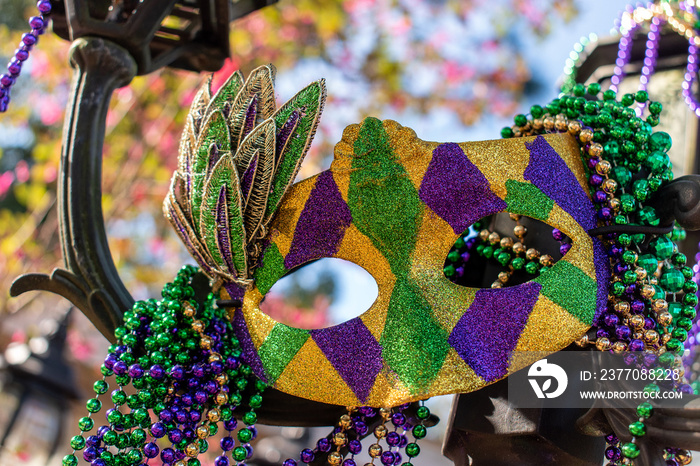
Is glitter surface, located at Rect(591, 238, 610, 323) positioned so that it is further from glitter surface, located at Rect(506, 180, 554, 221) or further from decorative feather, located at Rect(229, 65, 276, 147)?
decorative feather, located at Rect(229, 65, 276, 147)

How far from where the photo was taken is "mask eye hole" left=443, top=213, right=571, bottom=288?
42.5 inches

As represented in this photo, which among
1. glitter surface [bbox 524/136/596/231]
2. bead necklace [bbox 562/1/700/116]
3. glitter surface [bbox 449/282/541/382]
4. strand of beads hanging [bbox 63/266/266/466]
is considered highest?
bead necklace [bbox 562/1/700/116]

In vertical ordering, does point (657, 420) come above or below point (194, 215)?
below

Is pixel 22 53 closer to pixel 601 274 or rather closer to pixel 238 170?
pixel 238 170

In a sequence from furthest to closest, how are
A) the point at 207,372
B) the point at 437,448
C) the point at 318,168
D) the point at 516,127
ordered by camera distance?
1. the point at 437,448
2. the point at 318,168
3. the point at 516,127
4. the point at 207,372

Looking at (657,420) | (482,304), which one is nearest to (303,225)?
(482,304)

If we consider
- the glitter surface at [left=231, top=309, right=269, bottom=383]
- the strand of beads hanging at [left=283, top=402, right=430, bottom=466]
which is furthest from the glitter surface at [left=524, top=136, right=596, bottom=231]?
the glitter surface at [left=231, top=309, right=269, bottom=383]

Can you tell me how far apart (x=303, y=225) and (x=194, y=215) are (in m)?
0.18

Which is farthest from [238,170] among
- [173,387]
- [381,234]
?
[173,387]

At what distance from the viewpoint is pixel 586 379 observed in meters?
0.99

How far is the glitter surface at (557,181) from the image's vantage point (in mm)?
996

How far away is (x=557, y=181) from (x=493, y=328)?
26 centimetres

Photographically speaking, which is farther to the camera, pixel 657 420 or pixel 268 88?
pixel 268 88

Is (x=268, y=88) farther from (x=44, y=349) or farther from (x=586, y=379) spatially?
(x=44, y=349)
